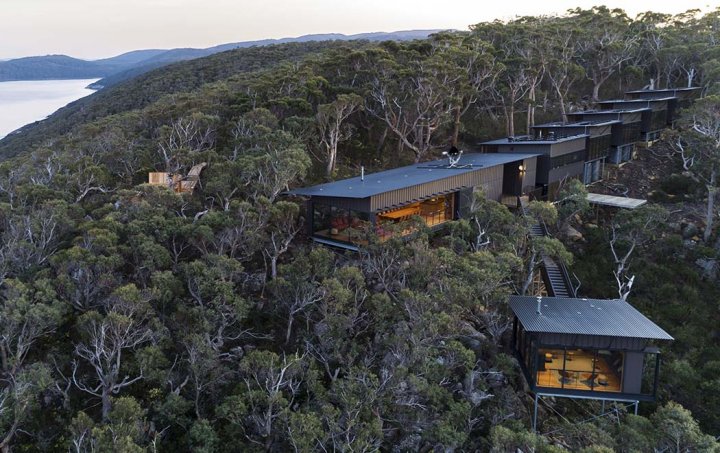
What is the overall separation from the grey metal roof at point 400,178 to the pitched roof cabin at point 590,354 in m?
9.44

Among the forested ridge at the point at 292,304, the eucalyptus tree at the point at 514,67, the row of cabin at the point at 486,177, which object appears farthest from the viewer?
the eucalyptus tree at the point at 514,67

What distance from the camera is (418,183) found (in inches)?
976

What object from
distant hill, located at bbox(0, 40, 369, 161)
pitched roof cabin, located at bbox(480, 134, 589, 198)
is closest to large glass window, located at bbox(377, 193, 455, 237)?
pitched roof cabin, located at bbox(480, 134, 589, 198)

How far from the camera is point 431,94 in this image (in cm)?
3341

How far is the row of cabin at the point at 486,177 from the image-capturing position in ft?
77.4

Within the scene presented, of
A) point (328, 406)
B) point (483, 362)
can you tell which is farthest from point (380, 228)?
point (328, 406)

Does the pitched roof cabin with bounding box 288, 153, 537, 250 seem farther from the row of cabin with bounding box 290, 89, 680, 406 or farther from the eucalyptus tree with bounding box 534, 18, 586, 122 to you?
the eucalyptus tree with bounding box 534, 18, 586, 122

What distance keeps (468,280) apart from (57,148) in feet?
129

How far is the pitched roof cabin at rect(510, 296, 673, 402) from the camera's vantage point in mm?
16828

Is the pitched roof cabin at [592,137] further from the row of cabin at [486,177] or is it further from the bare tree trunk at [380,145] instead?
the bare tree trunk at [380,145]

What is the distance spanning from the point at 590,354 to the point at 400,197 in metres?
11.0

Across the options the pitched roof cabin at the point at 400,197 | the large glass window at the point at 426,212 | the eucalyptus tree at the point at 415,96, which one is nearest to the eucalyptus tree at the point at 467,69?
the eucalyptus tree at the point at 415,96

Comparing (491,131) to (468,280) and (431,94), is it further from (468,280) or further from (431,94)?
(468,280)

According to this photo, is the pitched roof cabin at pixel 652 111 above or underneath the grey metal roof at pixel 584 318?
above
